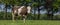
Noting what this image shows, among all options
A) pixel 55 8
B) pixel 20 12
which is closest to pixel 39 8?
pixel 55 8

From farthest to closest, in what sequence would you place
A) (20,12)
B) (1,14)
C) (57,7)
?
(57,7) → (1,14) → (20,12)

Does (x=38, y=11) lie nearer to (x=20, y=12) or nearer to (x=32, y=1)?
(x=32, y=1)

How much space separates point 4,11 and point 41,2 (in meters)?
9.60

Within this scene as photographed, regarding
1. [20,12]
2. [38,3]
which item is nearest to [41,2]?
[38,3]

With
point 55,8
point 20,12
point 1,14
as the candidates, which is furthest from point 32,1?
point 20,12

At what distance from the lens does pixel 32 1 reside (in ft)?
185

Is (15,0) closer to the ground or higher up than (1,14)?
higher up

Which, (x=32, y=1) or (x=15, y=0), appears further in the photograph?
(x=32, y=1)

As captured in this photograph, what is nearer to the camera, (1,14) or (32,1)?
(1,14)

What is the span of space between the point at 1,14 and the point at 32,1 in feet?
30.9

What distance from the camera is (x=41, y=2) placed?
186 feet

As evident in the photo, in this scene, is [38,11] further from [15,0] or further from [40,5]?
[15,0]

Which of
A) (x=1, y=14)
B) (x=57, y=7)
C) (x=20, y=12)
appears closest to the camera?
(x=20, y=12)

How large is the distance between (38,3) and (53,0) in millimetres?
3795
